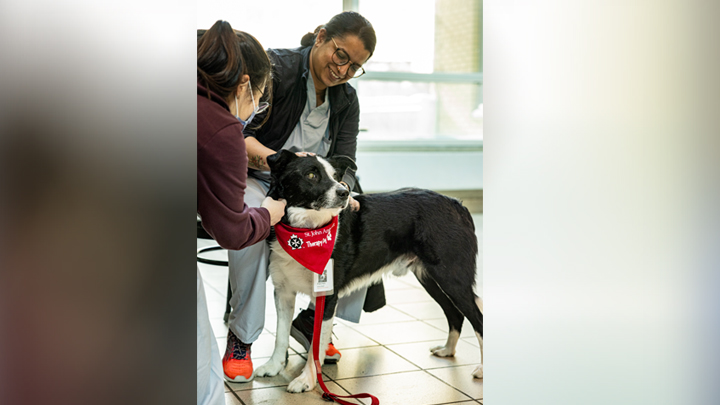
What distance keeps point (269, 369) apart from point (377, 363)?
0.37 meters

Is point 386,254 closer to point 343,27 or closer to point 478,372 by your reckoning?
point 478,372

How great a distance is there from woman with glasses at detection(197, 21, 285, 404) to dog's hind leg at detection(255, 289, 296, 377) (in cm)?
44

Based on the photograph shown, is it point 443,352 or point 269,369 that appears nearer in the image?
point 269,369

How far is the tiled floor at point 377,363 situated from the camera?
1670 mm

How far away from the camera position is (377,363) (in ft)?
6.43

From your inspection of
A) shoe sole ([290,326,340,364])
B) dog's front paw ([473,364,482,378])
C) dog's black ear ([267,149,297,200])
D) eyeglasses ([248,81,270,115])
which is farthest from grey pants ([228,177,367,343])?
dog's front paw ([473,364,482,378])

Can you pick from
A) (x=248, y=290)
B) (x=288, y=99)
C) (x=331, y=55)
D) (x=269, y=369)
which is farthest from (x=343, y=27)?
(x=269, y=369)

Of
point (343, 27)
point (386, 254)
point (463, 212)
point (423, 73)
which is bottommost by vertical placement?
point (386, 254)

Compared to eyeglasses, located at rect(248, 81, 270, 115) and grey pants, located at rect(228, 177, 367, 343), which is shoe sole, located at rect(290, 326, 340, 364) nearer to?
grey pants, located at rect(228, 177, 367, 343)

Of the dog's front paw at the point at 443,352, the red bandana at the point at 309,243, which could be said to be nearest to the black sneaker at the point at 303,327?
the red bandana at the point at 309,243

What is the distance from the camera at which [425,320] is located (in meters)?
2.49
